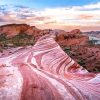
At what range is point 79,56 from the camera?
17859 mm

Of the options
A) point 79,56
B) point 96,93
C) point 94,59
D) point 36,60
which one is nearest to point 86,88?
point 96,93

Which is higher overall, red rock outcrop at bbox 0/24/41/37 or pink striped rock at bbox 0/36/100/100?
pink striped rock at bbox 0/36/100/100

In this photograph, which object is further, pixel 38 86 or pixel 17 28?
pixel 17 28

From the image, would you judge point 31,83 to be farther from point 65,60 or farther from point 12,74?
point 65,60

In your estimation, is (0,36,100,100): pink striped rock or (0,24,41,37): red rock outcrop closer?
(0,36,100,100): pink striped rock

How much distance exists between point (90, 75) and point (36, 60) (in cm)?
194

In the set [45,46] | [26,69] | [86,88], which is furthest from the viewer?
[45,46]

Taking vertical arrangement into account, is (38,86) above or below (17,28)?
above

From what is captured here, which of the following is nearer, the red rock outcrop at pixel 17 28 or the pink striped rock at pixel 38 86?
the pink striped rock at pixel 38 86

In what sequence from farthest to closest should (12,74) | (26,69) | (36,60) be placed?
(36,60), (26,69), (12,74)

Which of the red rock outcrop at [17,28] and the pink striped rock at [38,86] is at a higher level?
the pink striped rock at [38,86]

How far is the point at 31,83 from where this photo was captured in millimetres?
6105

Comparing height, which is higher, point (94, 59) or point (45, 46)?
point (45, 46)

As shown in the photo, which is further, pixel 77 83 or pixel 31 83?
pixel 77 83
